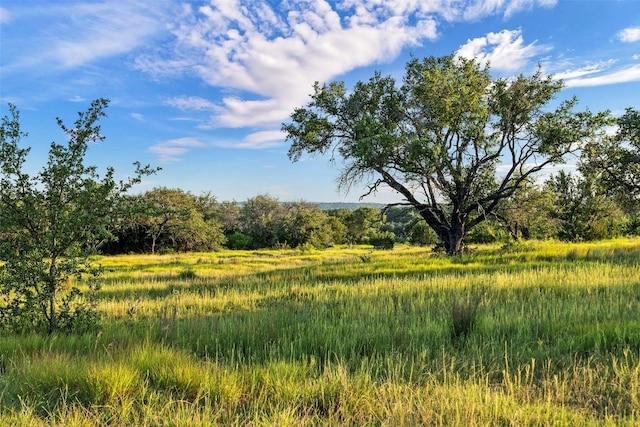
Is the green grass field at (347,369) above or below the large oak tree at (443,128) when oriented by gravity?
below

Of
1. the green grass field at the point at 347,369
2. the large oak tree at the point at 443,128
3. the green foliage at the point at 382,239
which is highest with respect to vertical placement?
the large oak tree at the point at 443,128

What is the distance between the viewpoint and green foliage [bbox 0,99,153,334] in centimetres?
649

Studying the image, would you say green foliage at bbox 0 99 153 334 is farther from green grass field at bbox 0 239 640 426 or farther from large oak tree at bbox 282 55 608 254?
large oak tree at bbox 282 55 608 254

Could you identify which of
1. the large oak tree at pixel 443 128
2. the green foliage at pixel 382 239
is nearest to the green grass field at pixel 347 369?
the large oak tree at pixel 443 128

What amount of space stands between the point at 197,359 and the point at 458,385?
2.67 metres

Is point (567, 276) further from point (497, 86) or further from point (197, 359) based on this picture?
point (497, 86)

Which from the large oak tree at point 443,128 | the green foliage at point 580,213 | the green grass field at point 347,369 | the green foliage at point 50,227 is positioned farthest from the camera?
the green foliage at point 580,213

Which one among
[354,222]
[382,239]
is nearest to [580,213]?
[382,239]

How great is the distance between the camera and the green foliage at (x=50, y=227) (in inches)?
256

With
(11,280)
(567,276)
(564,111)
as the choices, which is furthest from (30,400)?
(564,111)

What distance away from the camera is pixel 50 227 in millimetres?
6758

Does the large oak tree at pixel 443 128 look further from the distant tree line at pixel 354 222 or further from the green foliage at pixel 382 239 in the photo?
the green foliage at pixel 382 239

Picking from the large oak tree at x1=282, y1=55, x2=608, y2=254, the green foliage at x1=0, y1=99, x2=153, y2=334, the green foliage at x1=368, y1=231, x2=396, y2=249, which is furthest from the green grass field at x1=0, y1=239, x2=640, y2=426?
the green foliage at x1=368, y1=231, x2=396, y2=249

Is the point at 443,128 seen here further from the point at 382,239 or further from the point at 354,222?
the point at 354,222
